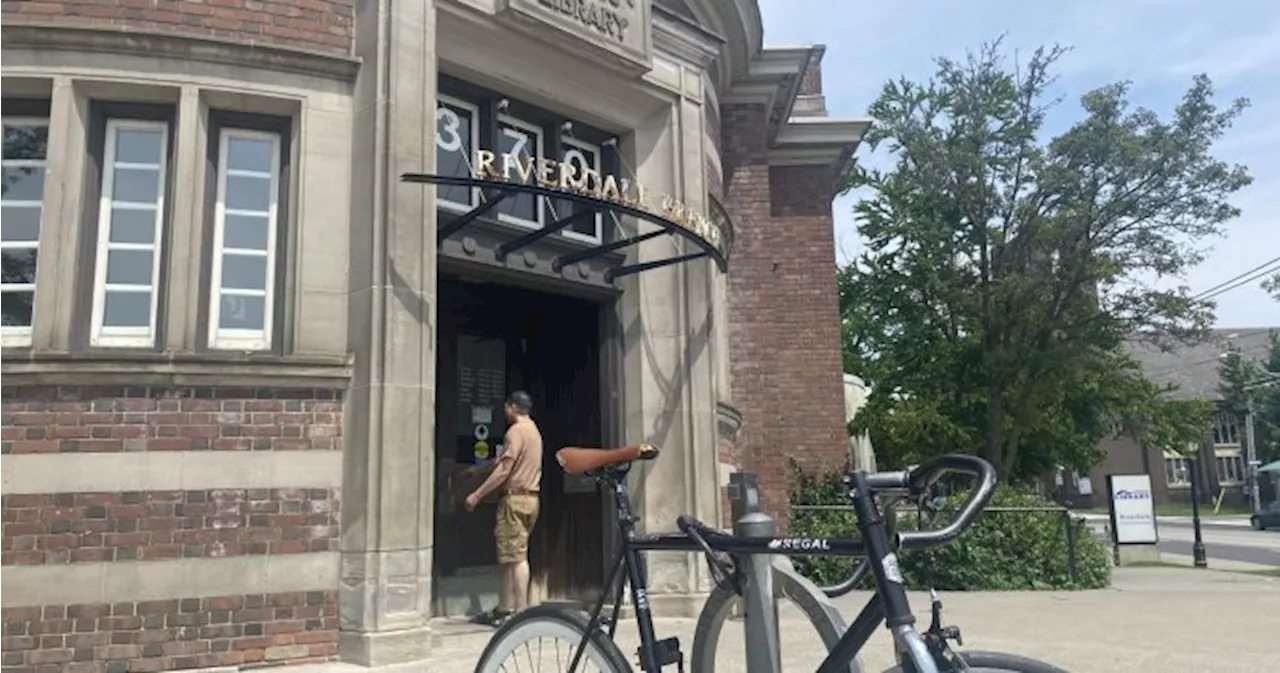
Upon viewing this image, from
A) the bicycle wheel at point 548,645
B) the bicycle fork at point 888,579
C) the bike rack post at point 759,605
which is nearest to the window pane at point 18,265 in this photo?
the bicycle wheel at point 548,645

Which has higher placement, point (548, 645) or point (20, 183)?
point (20, 183)

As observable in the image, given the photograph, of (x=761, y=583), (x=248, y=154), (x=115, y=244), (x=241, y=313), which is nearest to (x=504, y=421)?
(x=241, y=313)

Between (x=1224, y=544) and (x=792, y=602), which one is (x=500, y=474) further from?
(x=1224, y=544)

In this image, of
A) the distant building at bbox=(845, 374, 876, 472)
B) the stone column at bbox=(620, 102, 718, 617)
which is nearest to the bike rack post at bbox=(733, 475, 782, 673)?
the stone column at bbox=(620, 102, 718, 617)

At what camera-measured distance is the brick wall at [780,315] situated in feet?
42.5

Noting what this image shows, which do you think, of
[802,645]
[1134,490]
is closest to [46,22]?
[802,645]

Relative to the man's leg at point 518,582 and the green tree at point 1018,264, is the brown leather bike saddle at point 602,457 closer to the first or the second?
the man's leg at point 518,582

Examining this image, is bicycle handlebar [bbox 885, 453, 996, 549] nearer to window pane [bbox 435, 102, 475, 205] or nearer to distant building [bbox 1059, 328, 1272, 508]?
window pane [bbox 435, 102, 475, 205]

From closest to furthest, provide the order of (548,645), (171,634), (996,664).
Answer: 1. (996,664)
2. (548,645)
3. (171,634)

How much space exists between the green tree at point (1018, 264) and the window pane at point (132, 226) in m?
16.4

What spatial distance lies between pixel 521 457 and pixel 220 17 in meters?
3.70

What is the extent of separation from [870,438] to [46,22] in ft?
57.9

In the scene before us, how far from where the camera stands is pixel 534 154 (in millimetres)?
8922

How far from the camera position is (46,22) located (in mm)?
6324
